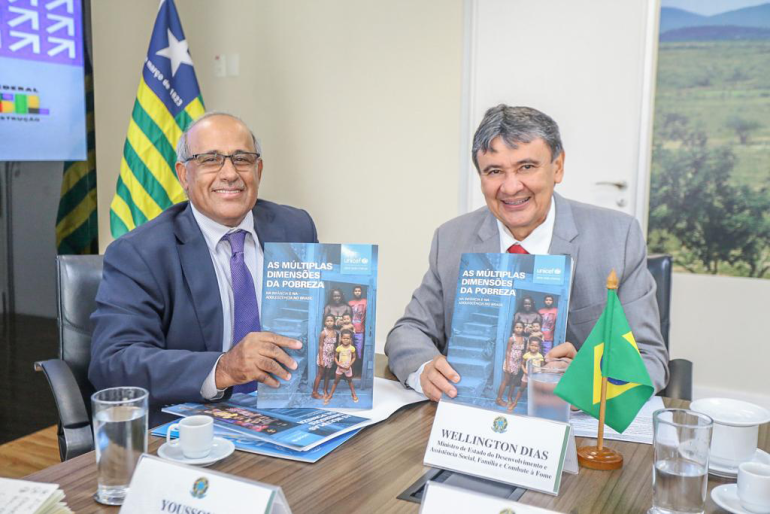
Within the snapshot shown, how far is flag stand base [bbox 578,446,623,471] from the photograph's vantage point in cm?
102

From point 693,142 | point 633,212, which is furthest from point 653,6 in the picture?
point 633,212

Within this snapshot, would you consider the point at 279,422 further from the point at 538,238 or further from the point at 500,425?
the point at 538,238

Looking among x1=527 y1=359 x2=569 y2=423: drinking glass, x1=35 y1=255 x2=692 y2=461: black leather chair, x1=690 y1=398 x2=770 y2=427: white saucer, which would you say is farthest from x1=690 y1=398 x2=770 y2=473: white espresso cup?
x1=35 y1=255 x2=692 y2=461: black leather chair

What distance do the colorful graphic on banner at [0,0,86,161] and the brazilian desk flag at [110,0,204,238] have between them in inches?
10.4

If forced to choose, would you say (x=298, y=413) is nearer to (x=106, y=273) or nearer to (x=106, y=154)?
(x=106, y=273)

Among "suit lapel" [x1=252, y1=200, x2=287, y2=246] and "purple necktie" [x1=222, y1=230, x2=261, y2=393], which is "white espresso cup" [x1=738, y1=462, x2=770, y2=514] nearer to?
"purple necktie" [x1=222, y1=230, x2=261, y2=393]

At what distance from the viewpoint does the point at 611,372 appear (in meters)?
1.02

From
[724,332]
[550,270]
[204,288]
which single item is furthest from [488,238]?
[724,332]

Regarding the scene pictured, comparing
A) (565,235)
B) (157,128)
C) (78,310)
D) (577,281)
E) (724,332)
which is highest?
(157,128)

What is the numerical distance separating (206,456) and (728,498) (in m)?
0.74

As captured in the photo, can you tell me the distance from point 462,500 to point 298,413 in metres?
0.51

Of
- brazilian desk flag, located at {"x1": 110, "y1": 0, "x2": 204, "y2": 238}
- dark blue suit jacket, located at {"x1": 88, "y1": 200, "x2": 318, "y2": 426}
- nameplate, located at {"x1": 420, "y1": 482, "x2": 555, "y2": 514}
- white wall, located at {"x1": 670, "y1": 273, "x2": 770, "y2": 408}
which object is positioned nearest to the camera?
nameplate, located at {"x1": 420, "y1": 482, "x2": 555, "y2": 514}

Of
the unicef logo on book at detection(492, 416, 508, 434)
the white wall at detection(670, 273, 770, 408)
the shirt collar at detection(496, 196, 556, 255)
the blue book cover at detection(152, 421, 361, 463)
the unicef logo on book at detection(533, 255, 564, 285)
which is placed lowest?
the white wall at detection(670, 273, 770, 408)

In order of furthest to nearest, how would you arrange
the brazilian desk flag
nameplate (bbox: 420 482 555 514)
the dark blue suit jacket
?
1. the brazilian desk flag
2. the dark blue suit jacket
3. nameplate (bbox: 420 482 555 514)
